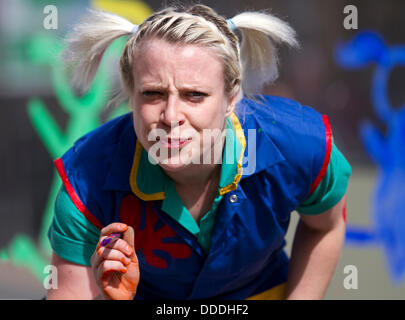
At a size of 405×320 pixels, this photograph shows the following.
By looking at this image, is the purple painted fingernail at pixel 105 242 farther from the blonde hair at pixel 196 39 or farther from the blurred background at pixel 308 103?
the blurred background at pixel 308 103

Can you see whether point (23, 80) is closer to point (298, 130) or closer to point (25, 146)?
point (25, 146)

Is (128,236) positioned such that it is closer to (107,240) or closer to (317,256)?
(107,240)

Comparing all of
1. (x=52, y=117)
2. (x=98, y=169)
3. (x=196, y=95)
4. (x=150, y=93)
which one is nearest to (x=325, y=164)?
(x=196, y=95)

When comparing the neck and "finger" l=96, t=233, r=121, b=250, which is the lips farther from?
"finger" l=96, t=233, r=121, b=250

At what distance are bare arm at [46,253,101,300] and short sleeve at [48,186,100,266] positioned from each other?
0.10 feet

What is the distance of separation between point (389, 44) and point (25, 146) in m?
2.66

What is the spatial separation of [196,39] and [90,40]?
0.40 meters

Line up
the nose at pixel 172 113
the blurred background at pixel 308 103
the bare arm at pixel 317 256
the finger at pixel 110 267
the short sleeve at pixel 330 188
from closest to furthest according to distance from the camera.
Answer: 1. the finger at pixel 110 267
2. the nose at pixel 172 113
3. the short sleeve at pixel 330 188
4. the bare arm at pixel 317 256
5. the blurred background at pixel 308 103

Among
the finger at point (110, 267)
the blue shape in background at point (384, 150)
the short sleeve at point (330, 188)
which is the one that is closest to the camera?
the finger at point (110, 267)

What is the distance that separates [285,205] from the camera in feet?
6.04

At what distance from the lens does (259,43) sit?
1.91 meters

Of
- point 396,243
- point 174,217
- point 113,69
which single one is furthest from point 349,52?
point 174,217

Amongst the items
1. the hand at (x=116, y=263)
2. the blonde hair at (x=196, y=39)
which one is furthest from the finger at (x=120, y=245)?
the blonde hair at (x=196, y=39)

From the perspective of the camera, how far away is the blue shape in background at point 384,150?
3.90 meters
